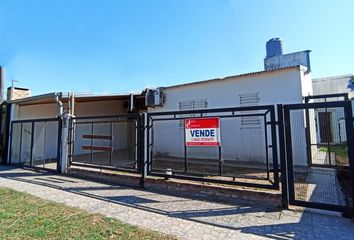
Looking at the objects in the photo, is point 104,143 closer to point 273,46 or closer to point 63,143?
point 63,143

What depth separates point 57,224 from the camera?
13.8 feet

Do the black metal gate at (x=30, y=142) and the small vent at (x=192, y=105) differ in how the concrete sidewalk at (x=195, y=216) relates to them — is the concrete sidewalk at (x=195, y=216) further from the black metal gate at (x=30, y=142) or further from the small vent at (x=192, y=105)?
A: the black metal gate at (x=30, y=142)

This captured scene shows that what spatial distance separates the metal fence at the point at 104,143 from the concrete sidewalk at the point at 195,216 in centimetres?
146

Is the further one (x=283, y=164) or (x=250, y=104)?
(x=250, y=104)

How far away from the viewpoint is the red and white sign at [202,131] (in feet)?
20.0

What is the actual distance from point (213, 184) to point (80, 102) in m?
11.2

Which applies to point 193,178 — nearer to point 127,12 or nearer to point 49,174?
point 49,174

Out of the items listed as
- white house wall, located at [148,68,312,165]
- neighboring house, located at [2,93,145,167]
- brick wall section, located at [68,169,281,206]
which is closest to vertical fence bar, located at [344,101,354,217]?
brick wall section, located at [68,169,281,206]

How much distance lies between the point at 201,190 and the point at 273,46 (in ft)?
122

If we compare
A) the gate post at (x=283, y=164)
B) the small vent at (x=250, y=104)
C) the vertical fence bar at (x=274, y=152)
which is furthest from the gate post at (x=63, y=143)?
the gate post at (x=283, y=164)

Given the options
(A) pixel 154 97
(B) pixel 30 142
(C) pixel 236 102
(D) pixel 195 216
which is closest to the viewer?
(D) pixel 195 216

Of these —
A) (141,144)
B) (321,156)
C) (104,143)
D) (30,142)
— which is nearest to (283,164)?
(141,144)

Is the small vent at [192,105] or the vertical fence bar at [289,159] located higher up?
the small vent at [192,105]

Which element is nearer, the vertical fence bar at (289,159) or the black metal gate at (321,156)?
the black metal gate at (321,156)
